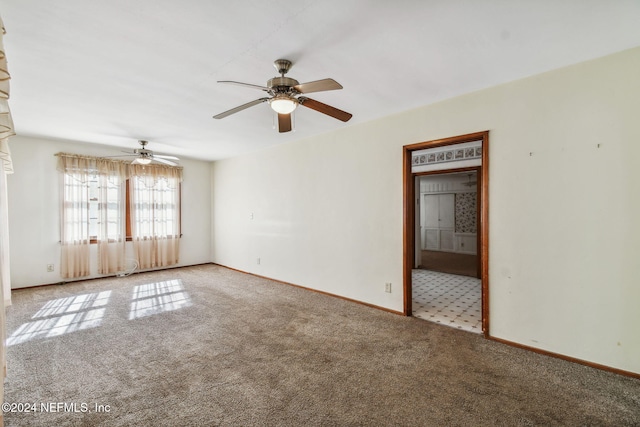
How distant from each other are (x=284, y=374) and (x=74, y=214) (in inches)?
204

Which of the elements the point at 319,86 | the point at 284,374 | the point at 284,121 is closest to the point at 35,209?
the point at 284,121

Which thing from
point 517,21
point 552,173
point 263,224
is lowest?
point 263,224

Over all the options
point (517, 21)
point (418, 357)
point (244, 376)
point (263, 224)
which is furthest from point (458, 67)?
point (263, 224)

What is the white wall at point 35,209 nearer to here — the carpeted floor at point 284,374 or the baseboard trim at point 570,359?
the carpeted floor at point 284,374

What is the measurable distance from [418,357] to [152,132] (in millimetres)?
4712

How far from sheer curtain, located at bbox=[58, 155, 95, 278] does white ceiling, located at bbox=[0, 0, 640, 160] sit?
6.57 ft

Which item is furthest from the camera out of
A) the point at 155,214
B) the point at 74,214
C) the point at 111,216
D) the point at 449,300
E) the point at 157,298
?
the point at 155,214

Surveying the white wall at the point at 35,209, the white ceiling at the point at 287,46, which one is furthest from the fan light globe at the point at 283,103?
the white wall at the point at 35,209

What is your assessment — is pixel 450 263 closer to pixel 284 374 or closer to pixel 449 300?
pixel 449 300

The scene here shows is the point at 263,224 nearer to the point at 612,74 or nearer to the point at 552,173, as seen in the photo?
the point at 552,173

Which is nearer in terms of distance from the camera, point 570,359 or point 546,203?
point 570,359

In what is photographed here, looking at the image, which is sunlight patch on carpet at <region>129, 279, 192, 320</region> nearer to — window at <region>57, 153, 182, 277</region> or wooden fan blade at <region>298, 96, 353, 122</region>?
window at <region>57, 153, 182, 277</region>

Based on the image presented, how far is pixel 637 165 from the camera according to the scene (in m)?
2.20

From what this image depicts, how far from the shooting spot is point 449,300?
13.6ft
